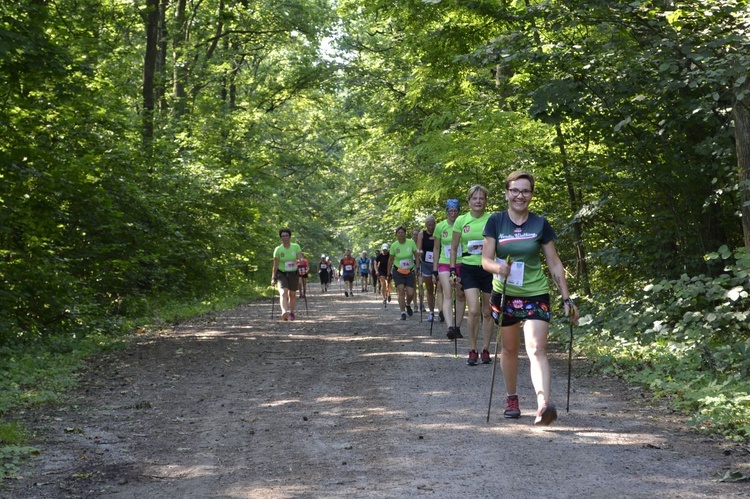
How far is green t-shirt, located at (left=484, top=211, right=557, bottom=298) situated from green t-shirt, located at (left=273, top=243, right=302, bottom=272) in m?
11.7

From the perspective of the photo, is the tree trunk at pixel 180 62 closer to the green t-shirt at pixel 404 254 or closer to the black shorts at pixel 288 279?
the black shorts at pixel 288 279

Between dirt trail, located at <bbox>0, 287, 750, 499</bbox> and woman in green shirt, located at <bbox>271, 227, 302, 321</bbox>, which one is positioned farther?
woman in green shirt, located at <bbox>271, 227, 302, 321</bbox>

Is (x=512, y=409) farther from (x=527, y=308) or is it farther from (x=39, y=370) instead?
(x=39, y=370)

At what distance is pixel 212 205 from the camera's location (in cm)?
2233

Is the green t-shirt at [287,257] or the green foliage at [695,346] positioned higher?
the green t-shirt at [287,257]

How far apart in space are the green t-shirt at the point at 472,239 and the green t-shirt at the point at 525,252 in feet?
11.4

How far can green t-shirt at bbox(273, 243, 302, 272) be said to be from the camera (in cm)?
1870

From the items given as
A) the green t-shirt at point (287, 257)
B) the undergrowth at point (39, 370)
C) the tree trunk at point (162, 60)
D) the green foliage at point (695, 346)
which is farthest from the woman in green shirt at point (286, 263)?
the tree trunk at point (162, 60)

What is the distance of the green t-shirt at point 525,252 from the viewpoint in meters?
7.29

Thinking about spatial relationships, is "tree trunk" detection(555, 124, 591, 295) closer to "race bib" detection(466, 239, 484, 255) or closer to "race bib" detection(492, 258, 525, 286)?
"race bib" detection(466, 239, 484, 255)

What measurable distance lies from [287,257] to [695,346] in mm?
10711

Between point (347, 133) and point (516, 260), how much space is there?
2705cm

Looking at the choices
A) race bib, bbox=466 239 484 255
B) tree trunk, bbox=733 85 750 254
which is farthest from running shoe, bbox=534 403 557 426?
race bib, bbox=466 239 484 255

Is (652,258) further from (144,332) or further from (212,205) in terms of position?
(212,205)
